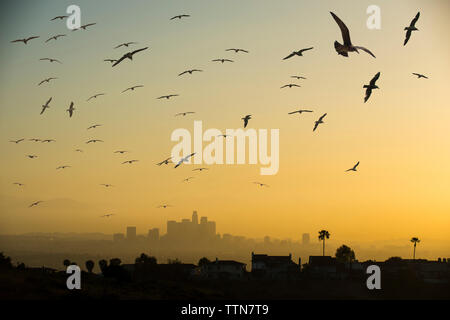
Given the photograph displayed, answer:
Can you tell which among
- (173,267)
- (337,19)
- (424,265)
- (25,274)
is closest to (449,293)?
(424,265)

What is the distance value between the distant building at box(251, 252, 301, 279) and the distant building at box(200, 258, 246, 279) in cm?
279

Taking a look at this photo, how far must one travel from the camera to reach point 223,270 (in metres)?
152

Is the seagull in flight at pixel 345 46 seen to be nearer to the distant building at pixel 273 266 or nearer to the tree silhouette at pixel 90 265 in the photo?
the tree silhouette at pixel 90 265

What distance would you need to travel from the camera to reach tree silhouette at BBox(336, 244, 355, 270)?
546 ft

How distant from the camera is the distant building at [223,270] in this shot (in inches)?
5768

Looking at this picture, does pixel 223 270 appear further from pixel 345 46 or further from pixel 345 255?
pixel 345 46

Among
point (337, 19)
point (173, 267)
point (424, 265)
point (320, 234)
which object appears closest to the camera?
point (337, 19)

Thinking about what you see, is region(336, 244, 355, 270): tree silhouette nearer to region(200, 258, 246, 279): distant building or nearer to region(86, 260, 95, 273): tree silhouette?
region(200, 258, 246, 279): distant building

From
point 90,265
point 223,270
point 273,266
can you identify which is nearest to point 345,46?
point 90,265

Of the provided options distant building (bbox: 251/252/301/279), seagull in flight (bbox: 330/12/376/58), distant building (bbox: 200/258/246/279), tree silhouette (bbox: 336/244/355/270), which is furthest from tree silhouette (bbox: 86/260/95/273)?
seagull in flight (bbox: 330/12/376/58)
